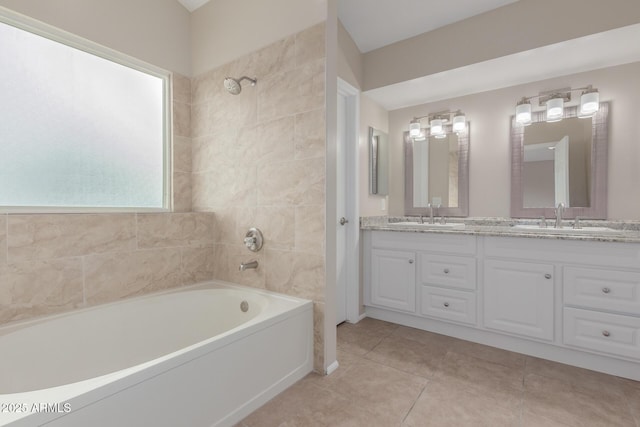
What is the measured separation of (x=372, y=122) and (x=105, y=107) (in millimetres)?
2100

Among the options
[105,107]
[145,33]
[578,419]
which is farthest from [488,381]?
[145,33]

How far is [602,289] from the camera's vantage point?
5.72 ft

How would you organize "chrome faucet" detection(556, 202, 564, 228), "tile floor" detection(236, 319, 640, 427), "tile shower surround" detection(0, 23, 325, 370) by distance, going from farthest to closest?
"chrome faucet" detection(556, 202, 564, 228)
"tile shower surround" detection(0, 23, 325, 370)
"tile floor" detection(236, 319, 640, 427)

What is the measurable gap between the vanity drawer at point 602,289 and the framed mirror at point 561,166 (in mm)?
708

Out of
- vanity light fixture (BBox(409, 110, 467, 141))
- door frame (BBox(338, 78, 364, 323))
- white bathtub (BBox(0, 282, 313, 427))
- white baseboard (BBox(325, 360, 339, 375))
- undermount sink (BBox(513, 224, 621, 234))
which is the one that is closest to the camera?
white bathtub (BBox(0, 282, 313, 427))

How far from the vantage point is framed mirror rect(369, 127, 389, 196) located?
2.78m

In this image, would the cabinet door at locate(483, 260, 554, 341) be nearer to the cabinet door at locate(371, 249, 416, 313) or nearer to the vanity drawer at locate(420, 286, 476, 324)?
the vanity drawer at locate(420, 286, 476, 324)

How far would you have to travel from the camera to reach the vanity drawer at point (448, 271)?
7.22 feet

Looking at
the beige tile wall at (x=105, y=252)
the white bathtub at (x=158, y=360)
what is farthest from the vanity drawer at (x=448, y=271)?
the beige tile wall at (x=105, y=252)

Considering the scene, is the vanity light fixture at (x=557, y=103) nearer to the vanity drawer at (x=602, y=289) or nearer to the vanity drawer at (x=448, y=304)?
the vanity drawer at (x=602, y=289)

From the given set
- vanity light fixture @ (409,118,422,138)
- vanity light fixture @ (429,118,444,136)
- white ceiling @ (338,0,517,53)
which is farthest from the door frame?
vanity light fixture @ (429,118,444,136)

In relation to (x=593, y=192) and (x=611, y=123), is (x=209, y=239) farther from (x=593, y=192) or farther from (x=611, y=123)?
(x=611, y=123)

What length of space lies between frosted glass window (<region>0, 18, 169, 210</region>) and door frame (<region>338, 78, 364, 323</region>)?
4.74 ft

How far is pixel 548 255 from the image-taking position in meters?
1.90
